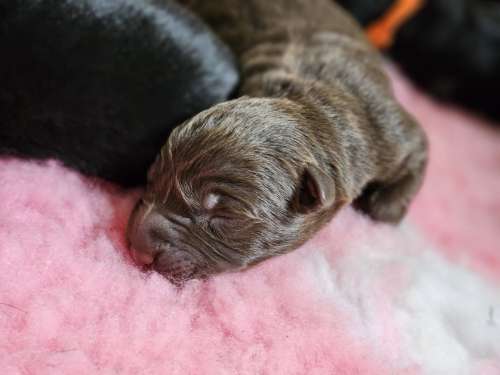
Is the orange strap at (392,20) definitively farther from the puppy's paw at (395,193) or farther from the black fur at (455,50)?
the puppy's paw at (395,193)

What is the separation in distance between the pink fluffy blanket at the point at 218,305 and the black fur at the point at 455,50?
5.90ft

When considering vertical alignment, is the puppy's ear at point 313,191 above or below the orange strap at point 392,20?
above

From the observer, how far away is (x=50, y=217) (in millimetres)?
2070

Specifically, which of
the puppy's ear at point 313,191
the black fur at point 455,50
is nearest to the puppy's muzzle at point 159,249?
the puppy's ear at point 313,191

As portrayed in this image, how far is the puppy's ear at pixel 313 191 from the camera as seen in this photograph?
75.5 inches

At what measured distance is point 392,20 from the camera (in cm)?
392

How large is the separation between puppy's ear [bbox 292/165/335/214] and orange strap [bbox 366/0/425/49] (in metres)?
2.20

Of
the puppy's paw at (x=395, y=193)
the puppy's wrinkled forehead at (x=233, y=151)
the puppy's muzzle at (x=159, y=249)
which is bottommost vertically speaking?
the puppy's muzzle at (x=159, y=249)

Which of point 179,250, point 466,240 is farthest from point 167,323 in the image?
point 466,240

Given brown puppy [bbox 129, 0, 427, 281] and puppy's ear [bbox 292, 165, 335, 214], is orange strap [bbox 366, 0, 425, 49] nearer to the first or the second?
brown puppy [bbox 129, 0, 427, 281]

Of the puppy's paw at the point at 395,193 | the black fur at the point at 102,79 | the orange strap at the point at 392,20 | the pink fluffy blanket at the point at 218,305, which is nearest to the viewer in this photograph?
the pink fluffy blanket at the point at 218,305

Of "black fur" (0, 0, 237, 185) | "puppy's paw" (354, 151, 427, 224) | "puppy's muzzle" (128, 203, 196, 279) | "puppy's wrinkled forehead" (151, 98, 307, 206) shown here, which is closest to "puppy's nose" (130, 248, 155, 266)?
"puppy's muzzle" (128, 203, 196, 279)

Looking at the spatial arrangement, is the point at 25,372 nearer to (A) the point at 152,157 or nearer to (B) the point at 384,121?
(A) the point at 152,157

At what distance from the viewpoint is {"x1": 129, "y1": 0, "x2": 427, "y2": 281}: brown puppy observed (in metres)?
1.93
